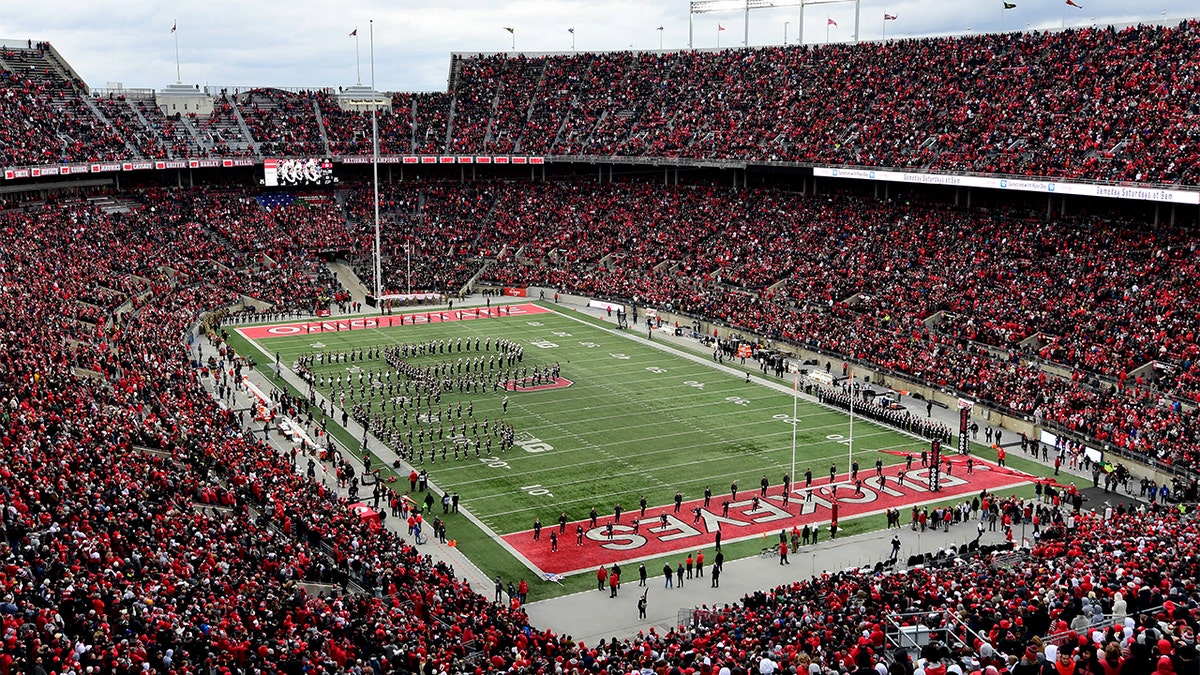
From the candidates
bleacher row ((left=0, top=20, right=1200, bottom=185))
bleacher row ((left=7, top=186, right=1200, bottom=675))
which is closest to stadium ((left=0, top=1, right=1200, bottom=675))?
bleacher row ((left=7, top=186, right=1200, bottom=675))

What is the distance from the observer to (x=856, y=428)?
34688 millimetres

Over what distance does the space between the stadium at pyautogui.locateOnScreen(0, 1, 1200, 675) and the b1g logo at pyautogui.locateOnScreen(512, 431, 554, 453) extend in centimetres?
14

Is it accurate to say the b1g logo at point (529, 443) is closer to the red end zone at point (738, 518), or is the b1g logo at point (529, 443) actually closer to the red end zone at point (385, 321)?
the red end zone at point (738, 518)

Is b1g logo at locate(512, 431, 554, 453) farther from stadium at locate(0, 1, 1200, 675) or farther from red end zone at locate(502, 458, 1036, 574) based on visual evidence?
red end zone at locate(502, 458, 1036, 574)

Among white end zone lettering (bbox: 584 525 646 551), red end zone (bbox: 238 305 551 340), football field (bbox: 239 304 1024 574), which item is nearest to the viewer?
white end zone lettering (bbox: 584 525 646 551)

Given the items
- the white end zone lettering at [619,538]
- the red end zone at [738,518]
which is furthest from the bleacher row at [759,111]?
the white end zone lettering at [619,538]

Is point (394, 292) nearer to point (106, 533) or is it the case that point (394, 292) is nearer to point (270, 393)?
point (270, 393)

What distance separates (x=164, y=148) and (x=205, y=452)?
43.3 m

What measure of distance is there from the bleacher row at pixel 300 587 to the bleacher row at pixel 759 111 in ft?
78.2

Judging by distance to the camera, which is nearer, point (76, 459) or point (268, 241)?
point (76, 459)

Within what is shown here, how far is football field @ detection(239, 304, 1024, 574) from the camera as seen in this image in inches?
1042

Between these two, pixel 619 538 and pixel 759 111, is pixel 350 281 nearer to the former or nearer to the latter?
pixel 759 111

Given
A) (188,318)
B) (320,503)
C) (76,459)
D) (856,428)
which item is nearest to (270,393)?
(188,318)

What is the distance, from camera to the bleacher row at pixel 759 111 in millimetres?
45938
